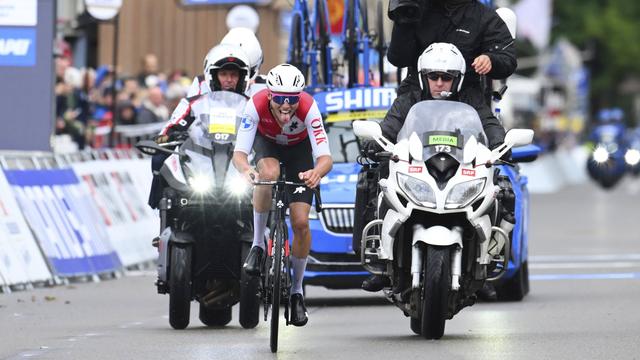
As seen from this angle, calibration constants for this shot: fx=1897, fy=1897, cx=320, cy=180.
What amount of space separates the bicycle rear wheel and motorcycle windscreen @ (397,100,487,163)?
3.41 feet

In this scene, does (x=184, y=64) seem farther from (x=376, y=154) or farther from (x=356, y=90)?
(x=376, y=154)

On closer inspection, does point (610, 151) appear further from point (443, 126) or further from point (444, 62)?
point (443, 126)

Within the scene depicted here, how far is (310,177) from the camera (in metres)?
11.6

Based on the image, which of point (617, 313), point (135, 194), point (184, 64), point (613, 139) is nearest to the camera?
point (617, 313)

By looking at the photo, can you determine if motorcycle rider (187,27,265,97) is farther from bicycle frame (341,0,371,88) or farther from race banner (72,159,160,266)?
race banner (72,159,160,266)

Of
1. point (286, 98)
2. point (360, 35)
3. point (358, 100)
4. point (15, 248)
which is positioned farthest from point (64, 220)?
point (286, 98)

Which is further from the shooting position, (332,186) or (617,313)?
(332,186)

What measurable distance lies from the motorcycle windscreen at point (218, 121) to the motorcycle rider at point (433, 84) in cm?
136

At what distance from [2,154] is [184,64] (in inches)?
931

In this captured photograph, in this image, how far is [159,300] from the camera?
54.7ft

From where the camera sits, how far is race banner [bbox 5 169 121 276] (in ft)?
57.6

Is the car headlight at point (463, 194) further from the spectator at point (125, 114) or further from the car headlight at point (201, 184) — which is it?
the spectator at point (125, 114)

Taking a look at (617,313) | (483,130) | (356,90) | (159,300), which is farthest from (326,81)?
(483,130)

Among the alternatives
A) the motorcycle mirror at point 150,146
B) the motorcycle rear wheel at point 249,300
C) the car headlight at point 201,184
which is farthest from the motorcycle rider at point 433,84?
the motorcycle mirror at point 150,146
